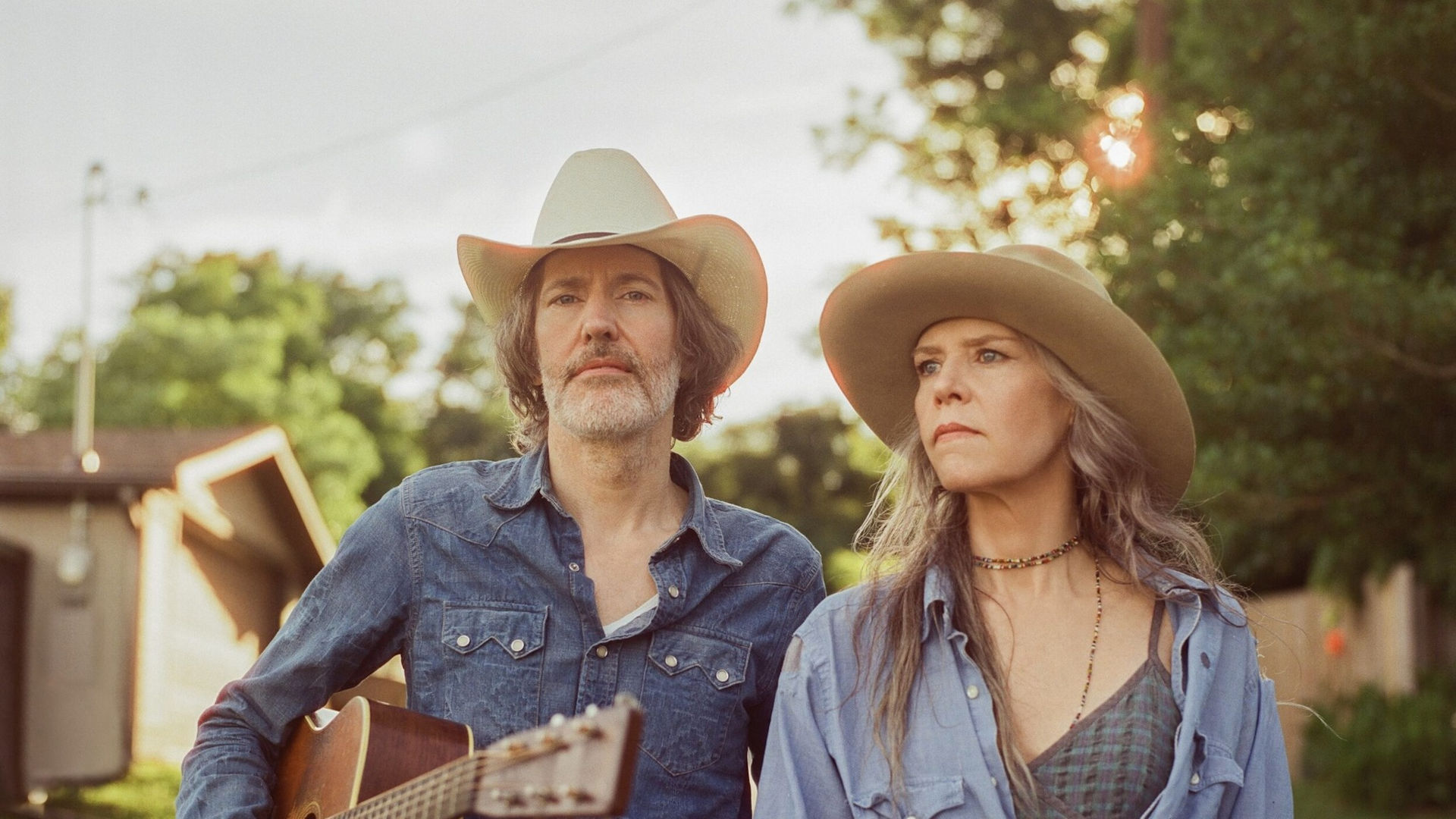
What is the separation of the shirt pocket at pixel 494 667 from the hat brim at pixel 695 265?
36.4 inches

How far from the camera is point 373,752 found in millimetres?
3170

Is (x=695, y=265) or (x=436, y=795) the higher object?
(x=695, y=265)

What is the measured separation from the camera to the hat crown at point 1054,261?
3316 millimetres

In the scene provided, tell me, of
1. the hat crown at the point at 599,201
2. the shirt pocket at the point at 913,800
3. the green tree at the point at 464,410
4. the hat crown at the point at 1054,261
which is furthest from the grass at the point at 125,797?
the green tree at the point at 464,410

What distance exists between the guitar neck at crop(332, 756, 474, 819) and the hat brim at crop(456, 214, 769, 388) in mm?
1483

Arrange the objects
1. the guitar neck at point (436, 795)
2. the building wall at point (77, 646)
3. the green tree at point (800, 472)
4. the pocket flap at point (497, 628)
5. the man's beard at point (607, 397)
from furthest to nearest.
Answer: the green tree at point (800, 472)
the building wall at point (77, 646)
the man's beard at point (607, 397)
the pocket flap at point (497, 628)
the guitar neck at point (436, 795)

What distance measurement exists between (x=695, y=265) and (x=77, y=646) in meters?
15.3

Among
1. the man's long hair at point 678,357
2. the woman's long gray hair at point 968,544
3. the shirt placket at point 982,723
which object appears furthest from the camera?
the man's long hair at point 678,357

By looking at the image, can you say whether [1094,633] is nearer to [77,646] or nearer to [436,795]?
[436,795]

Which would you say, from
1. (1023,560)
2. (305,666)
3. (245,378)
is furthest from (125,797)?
(245,378)

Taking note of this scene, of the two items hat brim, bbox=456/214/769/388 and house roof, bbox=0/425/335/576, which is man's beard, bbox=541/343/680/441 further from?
house roof, bbox=0/425/335/576

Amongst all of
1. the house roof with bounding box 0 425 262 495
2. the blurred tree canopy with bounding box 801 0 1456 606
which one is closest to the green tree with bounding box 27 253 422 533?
the house roof with bounding box 0 425 262 495

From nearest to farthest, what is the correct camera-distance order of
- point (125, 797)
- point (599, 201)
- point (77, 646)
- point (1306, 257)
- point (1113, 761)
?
point (1113, 761) → point (599, 201) → point (1306, 257) → point (125, 797) → point (77, 646)

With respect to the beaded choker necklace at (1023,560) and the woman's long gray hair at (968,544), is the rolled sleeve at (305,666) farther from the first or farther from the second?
the beaded choker necklace at (1023,560)
